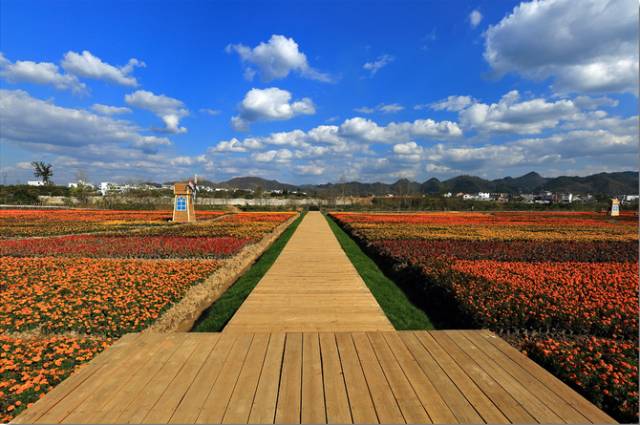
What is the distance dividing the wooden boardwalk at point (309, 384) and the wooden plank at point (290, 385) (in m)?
0.01

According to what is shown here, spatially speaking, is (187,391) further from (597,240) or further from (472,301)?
(597,240)

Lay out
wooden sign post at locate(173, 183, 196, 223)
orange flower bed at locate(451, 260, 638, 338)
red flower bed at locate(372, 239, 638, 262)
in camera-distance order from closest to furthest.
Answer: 1. orange flower bed at locate(451, 260, 638, 338)
2. red flower bed at locate(372, 239, 638, 262)
3. wooden sign post at locate(173, 183, 196, 223)

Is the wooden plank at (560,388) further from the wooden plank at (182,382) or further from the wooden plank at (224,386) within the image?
the wooden plank at (182,382)

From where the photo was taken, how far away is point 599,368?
3.49 metres

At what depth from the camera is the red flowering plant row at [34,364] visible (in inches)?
120

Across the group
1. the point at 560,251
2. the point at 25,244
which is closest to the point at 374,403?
the point at 560,251

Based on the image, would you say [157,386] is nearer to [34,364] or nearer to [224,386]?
[224,386]

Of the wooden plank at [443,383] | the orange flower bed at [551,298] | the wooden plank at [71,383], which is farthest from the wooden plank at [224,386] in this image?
the orange flower bed at [551,298]

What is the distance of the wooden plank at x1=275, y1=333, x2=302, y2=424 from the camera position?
256 centimetres

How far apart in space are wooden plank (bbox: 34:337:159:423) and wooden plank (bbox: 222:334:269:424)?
1.25 m

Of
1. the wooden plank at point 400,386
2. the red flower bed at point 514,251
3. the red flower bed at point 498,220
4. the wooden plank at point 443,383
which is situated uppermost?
the red flower bed at point 498,220

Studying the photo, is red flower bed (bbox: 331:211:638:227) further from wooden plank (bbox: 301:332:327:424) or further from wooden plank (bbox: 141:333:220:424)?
wooden plank (bbox: 141:333:220:424)

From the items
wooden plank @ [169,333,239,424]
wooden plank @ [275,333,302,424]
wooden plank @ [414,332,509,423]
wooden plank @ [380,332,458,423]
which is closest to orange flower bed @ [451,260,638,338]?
wooden plank @ [414,332,509,423]

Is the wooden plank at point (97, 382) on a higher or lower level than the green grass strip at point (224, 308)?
higher
